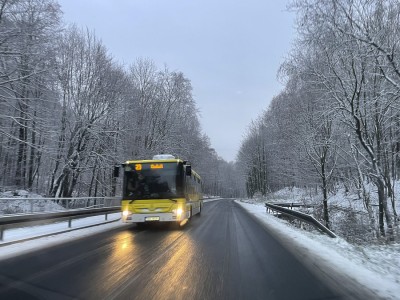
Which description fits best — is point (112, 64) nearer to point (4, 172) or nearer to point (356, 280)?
point (4, 172)

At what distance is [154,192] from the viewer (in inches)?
636

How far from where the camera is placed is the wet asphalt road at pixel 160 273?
5.73 metres


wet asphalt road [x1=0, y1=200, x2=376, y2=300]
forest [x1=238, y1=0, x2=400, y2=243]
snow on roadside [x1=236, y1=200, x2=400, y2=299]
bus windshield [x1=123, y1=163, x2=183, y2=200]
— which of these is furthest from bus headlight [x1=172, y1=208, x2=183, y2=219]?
forest [x1=238, y1=0, x2=400, y2=243]

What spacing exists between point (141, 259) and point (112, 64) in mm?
28227

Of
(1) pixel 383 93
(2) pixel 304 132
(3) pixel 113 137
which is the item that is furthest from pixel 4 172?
(1) pixel 383 93

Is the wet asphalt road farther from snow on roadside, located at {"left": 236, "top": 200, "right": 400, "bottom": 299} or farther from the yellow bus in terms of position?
the yellow bus

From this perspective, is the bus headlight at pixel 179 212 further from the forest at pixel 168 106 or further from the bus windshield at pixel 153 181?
the forest at pixel 168 106

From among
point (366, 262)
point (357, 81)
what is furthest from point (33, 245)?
point (357, 81)

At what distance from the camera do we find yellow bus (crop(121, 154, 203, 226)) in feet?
51.7

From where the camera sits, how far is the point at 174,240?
12.3 metres

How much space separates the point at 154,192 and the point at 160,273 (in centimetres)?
914

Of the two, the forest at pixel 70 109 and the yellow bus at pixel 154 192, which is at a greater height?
the forest at pixel 70 109

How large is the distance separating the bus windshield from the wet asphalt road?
5.07 m

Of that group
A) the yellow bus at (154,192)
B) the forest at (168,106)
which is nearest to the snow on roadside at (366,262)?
the forest at (168,106)
